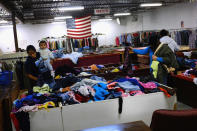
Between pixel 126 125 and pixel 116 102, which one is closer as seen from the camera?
pixel 126 125

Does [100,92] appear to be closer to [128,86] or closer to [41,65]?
[128,86]

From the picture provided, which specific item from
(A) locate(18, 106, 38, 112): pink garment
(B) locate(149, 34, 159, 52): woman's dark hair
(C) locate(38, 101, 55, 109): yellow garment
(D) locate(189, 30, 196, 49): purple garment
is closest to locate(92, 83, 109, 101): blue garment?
(C) locate(38, 101, 55, 109): yellow garment

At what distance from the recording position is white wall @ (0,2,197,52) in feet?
32.6

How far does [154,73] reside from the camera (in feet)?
12.8

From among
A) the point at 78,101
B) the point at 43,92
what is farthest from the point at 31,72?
the point at 78,101

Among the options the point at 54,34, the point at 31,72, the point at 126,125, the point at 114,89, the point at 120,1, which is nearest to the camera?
the point at 126,125

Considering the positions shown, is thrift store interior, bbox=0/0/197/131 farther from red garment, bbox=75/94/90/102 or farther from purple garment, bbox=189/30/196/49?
purple garment, bbox=189/30/196/49

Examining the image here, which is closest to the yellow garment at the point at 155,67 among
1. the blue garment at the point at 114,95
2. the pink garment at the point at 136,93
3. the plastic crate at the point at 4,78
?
the pink garment at the point at 136,93

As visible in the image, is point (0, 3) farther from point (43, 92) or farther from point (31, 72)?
point (43, 92)

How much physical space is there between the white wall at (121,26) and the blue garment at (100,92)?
803cm

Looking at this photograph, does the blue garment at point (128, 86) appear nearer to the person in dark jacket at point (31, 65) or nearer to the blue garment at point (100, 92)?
the blue garment at point (100, 92)

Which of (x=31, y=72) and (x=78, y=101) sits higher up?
(x=31, y=72)

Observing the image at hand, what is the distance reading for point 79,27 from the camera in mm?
9055

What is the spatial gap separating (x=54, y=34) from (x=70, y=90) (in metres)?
12.4
